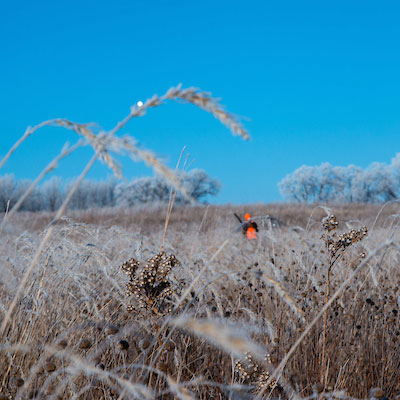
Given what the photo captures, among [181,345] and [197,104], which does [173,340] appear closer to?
[181,345]

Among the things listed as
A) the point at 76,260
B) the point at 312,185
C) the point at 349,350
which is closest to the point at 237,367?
the point at 349,350

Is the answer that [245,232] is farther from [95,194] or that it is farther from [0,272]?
[95,194]

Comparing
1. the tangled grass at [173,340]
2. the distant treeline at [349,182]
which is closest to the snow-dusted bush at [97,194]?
the distant treeline at [349,182]

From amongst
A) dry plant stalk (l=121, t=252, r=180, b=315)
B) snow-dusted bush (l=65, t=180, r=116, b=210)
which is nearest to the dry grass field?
dry plant stalk (l=121, t=252, r=180, b=315)

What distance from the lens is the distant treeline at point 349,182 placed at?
179ft

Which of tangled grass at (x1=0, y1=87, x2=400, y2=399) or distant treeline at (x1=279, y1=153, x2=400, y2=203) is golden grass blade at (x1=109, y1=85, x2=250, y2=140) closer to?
tangled grass at (x1=0, y1=87, x2=400, y2=399)

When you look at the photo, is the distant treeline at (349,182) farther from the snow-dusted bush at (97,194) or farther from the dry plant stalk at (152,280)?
the dry plant stalk at (152,280)

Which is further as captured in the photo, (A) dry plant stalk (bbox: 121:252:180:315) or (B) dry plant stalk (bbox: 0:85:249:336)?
(A) dry plant stalk (bbox: 121:252:180:315)

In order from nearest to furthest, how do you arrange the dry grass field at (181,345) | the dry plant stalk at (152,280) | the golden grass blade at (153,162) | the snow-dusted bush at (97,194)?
the golden grass blade at (153,162)
the dry grass field at (181,345)
the dry plant stalk at (152,280)
the snow-dusted bush at (97,194)

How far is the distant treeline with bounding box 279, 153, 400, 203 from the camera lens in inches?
2146

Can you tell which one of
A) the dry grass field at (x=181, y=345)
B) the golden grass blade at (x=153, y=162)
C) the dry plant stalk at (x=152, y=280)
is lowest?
the dry grass field at (x=181, y=345)

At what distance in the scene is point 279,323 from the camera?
118 inches

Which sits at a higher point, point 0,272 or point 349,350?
point 0,272

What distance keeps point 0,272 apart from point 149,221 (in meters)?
15.3
